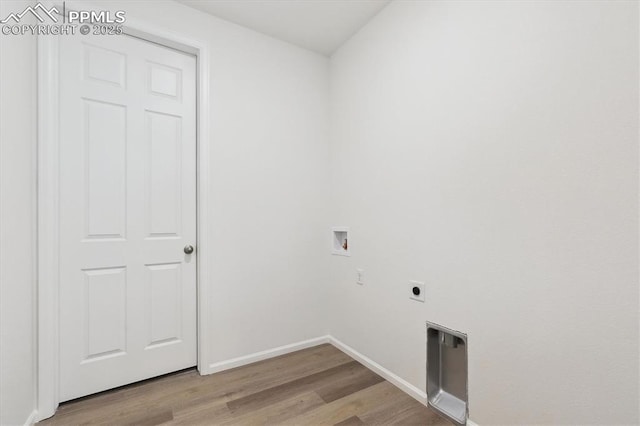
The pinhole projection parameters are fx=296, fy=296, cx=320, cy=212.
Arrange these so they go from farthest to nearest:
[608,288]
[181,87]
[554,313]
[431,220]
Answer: [181,87]
[431,220]
[554,313]
[608,288]

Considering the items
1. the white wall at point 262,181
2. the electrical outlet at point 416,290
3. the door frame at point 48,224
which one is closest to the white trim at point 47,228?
the door frame at point 48,224

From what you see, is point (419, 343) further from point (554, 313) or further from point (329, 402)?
point (554, 313)

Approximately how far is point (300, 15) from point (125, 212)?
1844mm

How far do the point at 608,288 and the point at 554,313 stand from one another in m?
0.22

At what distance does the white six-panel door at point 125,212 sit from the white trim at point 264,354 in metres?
0.23

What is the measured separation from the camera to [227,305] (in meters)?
2.22

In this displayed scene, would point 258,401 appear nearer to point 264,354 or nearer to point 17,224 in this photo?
point 264,354

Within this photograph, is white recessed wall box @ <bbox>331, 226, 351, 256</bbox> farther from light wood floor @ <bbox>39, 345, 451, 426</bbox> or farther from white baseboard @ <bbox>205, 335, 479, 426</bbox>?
light wood floor @ <bbox>39, 345, 451, 426</bbox>

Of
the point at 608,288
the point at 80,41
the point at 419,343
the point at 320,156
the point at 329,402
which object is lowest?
the point at 329,402

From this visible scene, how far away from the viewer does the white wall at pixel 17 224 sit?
1.34 m

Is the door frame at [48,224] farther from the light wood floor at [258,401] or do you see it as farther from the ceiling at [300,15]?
the ceiling at [300,15]

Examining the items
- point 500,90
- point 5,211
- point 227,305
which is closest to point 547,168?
point 500,90

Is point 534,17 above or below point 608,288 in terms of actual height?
above

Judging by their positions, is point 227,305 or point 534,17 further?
point 227,305
